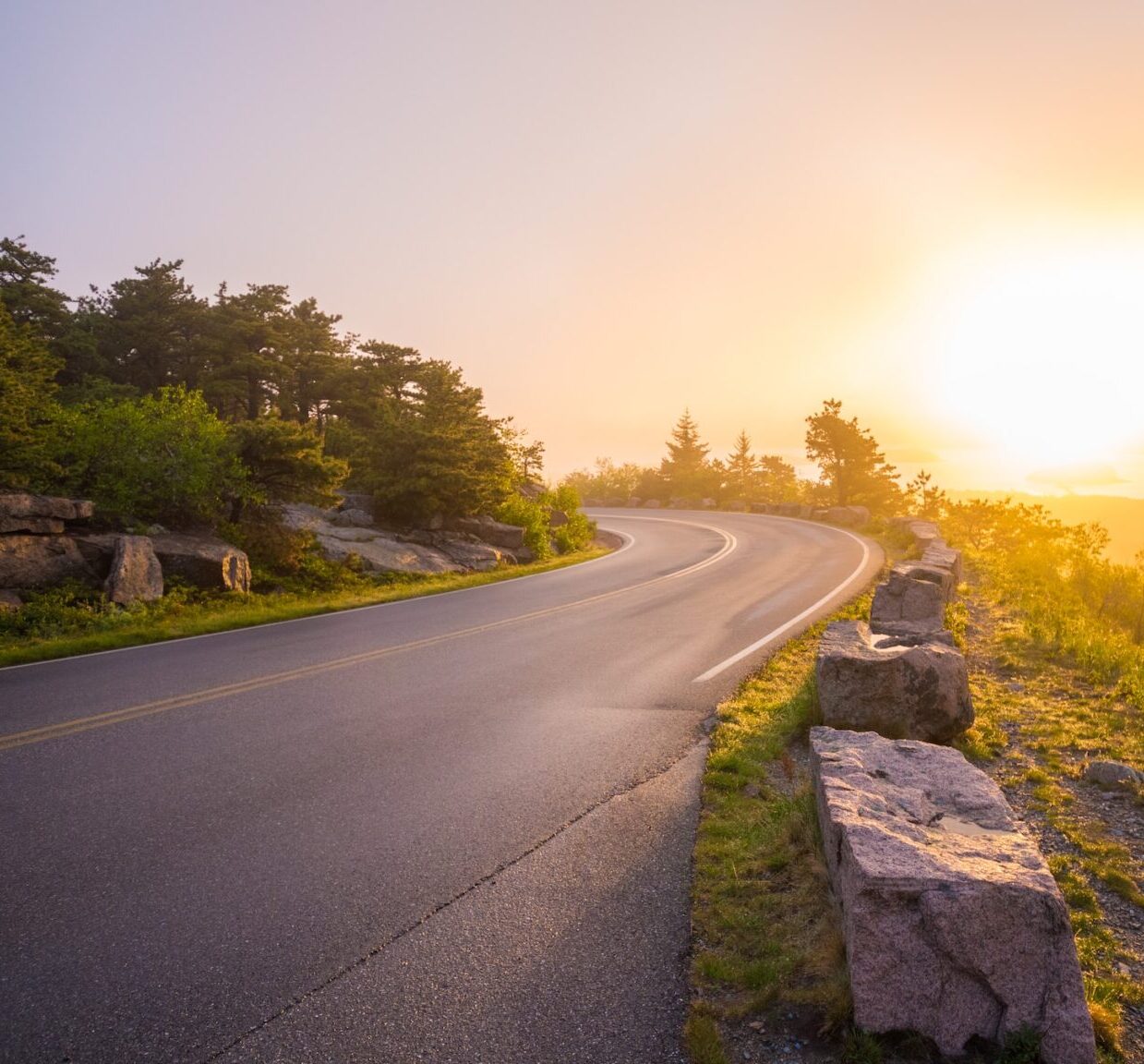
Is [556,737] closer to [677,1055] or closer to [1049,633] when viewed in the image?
[677,1055]

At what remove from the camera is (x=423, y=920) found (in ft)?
12.4

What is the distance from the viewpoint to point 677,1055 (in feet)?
9.59

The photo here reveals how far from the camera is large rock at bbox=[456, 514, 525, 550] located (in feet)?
72.9

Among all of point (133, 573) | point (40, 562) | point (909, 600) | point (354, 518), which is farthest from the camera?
point (354, 518)

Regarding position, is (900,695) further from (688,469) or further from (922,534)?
(688,469)

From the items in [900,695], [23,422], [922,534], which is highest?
[23,422]

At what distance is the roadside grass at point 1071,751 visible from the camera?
353cm

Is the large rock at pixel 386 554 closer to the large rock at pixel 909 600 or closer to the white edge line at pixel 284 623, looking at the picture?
the white edge line at pixel 284 623

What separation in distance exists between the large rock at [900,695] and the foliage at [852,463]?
1566 inches

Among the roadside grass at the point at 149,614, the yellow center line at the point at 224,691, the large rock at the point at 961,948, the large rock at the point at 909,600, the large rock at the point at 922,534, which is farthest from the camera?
the large rock at the point at 922,534

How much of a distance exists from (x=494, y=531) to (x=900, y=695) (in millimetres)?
17339

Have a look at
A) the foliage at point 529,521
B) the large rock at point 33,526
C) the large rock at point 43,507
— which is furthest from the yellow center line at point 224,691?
the foliage at point 529,521

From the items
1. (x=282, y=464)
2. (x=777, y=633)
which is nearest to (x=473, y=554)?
(x=282, y=464)

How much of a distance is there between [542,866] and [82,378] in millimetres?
28088
